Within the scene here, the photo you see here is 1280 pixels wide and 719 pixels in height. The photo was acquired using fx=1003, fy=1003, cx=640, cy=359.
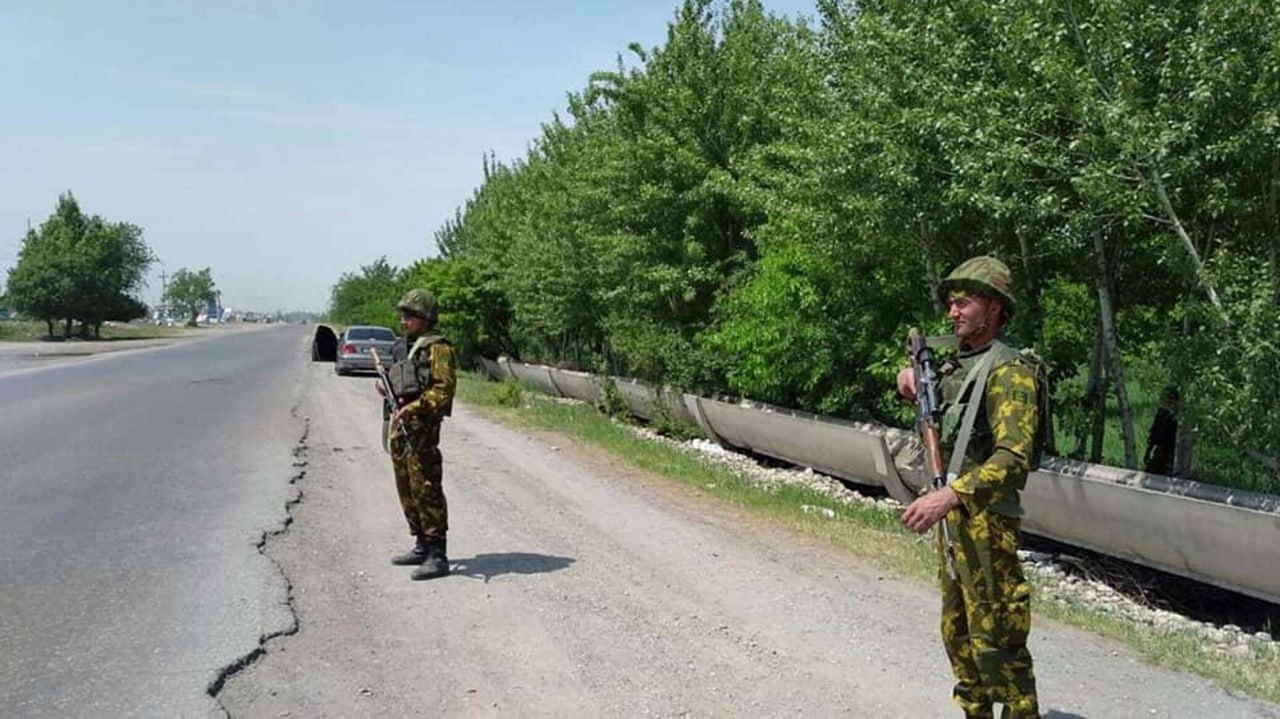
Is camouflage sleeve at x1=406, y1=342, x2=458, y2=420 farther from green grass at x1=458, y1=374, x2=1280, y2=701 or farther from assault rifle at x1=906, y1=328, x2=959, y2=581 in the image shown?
assault rifle at x1=906, y1=328, x2=959, y2=581

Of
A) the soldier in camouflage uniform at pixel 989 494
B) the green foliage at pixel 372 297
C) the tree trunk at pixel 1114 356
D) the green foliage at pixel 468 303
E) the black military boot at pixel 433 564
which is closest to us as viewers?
the soldier in camouflage uniform at pixel 989 494

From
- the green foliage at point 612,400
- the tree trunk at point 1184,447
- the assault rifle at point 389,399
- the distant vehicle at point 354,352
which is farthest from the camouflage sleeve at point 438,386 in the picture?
the distant vehicle at point 354,352

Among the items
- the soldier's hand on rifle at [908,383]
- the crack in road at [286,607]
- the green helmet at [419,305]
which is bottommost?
the crack in road at [286,607]

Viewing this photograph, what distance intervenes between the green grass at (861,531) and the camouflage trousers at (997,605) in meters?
1.88

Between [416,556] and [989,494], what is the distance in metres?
4.20

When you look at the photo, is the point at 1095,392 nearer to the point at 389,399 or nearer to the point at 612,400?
the point at 389,399

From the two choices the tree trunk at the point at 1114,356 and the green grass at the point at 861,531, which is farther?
the tree trunk at the point at 1114,356

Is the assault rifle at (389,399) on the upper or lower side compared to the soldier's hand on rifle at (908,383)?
lower

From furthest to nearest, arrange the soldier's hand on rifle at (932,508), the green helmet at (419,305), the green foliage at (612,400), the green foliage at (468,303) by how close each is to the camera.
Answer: the green foliage at (468,303) < the green foliage at (612,400) < the green helmet at (419,305) < the soldier's hand on rifle at (932,508)

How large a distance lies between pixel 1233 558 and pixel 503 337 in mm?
28853

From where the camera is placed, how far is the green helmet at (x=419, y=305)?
639cm

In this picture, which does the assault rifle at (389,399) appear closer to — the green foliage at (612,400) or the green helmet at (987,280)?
the green helmet at (987,280)

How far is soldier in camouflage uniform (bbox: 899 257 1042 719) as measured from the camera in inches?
135

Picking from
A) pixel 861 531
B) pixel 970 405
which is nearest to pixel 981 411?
pixel 970 405
